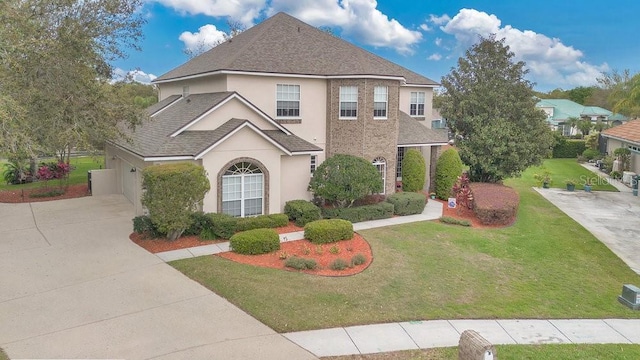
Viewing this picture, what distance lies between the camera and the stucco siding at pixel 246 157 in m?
17.1

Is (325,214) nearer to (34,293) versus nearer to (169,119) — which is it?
(169,119)

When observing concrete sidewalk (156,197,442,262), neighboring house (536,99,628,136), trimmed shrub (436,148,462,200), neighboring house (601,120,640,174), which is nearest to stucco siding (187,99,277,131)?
concrete sidewalk (156,197,442,262)

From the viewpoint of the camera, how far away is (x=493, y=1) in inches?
1140

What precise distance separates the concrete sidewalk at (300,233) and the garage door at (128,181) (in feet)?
25.0

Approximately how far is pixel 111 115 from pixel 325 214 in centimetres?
922

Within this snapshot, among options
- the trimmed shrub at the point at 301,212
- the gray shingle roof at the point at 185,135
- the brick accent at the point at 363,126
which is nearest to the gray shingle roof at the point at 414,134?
the brick accent at the point at 363,126

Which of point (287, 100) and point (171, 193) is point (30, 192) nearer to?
point (171, 193)

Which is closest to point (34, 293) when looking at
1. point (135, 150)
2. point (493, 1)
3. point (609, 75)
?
point (135, 150)

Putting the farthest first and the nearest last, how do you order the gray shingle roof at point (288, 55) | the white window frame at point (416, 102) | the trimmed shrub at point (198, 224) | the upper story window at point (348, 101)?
the white window frame at point (416, 102) → the upper story window at point (348, 101) → the gray shingle roof at point (288, 55) → the trimmed shrub at point (198, 224)

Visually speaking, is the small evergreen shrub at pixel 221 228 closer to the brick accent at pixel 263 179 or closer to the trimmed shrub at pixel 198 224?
the trimmed shrub at pixel 198 224

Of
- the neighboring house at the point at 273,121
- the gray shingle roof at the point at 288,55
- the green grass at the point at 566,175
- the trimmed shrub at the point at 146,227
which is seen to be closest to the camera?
the trimmed shrub at the point at 146,227

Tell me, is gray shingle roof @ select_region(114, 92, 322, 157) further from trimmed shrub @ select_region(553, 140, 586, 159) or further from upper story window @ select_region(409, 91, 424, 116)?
trimmed shrub @ select_region(553, 140, 586, 159)

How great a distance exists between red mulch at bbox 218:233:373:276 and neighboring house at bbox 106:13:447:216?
3944 millimetres

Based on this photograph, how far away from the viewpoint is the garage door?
828 inches
